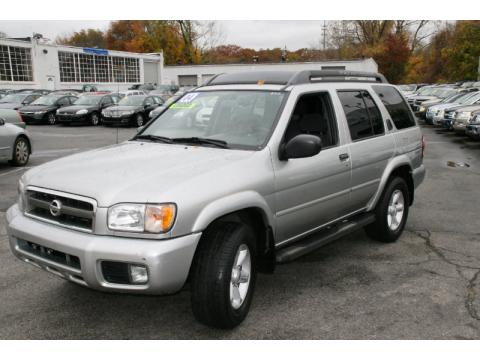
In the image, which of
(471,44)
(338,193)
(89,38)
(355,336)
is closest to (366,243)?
(338,193)

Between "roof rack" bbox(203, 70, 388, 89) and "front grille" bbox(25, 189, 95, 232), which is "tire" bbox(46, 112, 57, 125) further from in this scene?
"front grille" bbox(25, 189, 95, 232)

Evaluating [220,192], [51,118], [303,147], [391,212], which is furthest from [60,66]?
[220,192]

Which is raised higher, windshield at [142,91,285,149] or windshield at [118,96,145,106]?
windshield at [142,91,285,149]

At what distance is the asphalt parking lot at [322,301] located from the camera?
357 cm

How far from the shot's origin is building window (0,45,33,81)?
130 ft

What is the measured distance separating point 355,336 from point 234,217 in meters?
1.21

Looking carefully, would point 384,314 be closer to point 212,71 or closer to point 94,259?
point 94,259

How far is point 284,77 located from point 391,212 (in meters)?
2.20

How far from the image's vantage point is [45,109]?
22.6 meters

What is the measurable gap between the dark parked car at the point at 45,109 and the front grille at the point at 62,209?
2047 centimetres

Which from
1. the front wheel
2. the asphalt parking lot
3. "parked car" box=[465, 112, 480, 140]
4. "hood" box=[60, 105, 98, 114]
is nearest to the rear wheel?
the front wheel

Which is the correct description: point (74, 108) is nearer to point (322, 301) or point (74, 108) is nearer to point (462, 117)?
point (462, 117)

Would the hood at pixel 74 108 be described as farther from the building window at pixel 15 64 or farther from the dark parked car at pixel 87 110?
the building window at pixel 15 64

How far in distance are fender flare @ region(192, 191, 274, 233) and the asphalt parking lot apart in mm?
834
